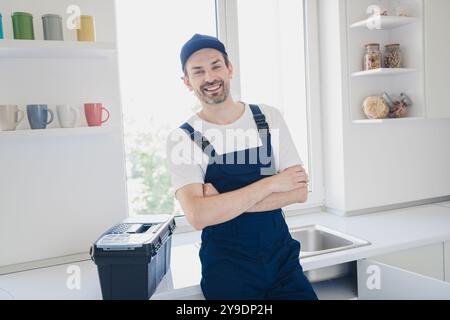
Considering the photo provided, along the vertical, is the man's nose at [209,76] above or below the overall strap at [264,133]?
above

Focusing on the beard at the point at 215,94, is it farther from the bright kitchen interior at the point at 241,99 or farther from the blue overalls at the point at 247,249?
the bright kitchen interior at the point at 241,99

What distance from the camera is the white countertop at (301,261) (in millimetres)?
1605

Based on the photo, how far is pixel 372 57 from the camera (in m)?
A: 2.33

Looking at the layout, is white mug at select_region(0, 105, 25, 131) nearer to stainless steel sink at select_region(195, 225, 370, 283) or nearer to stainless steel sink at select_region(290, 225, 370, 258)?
stainless steel sink at select_region(195, 225, 370, 283)

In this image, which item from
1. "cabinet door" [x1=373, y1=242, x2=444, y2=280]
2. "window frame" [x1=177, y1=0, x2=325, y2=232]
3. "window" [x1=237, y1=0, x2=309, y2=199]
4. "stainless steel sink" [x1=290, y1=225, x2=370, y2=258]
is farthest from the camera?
"window frame" [x1=177, y1=0, x2=325, y2=232]

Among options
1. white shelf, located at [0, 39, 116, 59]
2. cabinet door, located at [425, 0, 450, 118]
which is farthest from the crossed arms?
cabinet door, located at [425, 0, 450, 118]

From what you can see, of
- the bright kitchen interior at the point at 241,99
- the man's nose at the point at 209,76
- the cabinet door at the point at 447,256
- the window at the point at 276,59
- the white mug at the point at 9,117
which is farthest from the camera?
the window at the point at 276,59

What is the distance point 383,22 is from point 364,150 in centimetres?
71

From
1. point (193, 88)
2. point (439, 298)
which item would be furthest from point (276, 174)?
point (439, 298)

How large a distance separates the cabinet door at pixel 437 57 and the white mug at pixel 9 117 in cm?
202

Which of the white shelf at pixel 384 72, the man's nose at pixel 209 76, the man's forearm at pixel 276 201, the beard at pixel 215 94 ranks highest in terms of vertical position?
the white shelf at pixel 384 72

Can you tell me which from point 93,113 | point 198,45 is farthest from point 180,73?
point 198,45

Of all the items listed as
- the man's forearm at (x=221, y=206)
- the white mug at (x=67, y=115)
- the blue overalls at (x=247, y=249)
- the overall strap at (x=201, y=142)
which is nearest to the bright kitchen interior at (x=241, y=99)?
A: the white mug at (x=67, y=115)

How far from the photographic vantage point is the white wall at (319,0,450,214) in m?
2.43
